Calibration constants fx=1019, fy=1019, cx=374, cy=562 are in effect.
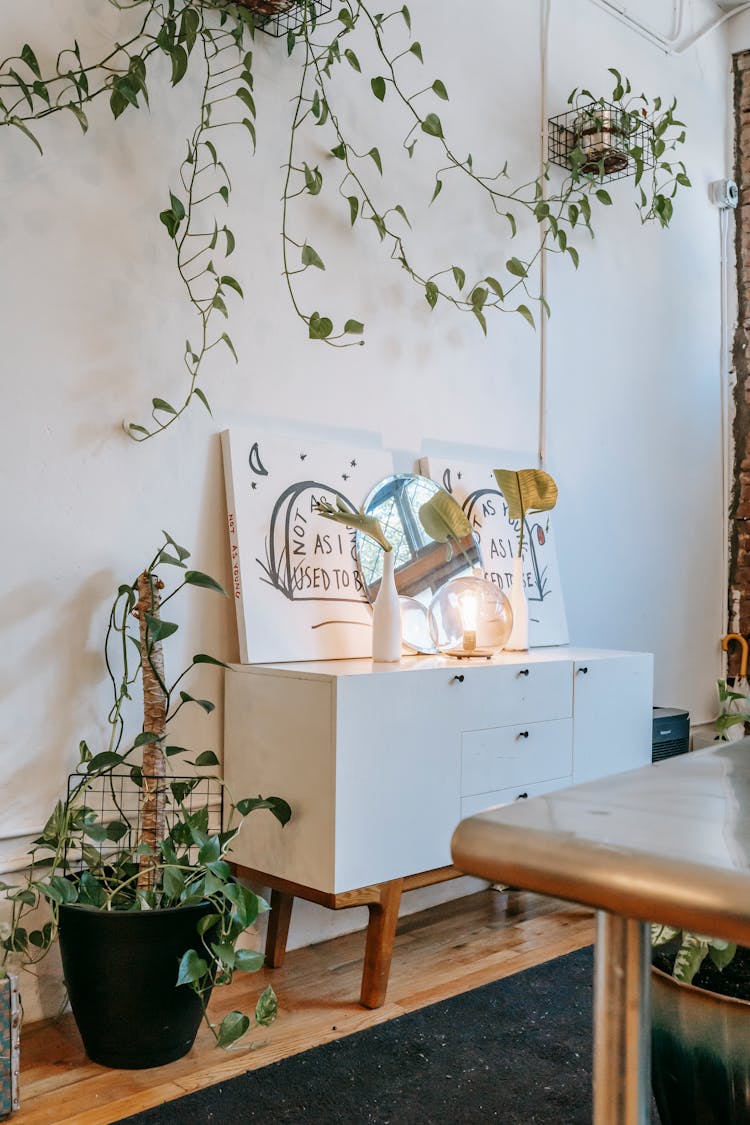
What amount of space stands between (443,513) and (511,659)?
1.51ft

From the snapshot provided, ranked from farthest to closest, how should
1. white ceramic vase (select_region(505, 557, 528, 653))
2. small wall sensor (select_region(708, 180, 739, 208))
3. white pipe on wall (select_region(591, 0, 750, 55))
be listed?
1. small wall sensor (select_region(708, 180, 739, 208))
2. white pipe on wall (select_region(591, 0, 750, 55))
3. white ceramic vase (select_region(505, 557, 528, 653))

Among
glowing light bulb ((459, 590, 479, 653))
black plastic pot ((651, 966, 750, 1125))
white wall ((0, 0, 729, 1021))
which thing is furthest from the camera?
glowing light bulb ((459, 590, 479, 653))

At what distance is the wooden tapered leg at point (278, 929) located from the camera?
2504 millimetres

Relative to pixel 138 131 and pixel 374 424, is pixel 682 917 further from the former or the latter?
pixel 374 424

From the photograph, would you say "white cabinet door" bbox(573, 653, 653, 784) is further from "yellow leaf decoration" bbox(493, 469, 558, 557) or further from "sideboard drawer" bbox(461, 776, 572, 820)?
"yellow leaf decoration" bbox(493, 469, 558, 557)

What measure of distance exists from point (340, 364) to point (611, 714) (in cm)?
129

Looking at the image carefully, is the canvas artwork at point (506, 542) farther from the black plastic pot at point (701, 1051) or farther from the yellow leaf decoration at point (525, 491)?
the black plastic pot at point (701, 1051)

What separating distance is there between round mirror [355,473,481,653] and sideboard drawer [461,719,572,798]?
1.18 feet

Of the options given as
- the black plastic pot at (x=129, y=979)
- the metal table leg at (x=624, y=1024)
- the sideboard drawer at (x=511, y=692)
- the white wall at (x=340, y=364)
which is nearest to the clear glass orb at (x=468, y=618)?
the sideboard drawer at (x=511, y=692)

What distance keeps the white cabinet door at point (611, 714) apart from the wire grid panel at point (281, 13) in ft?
6.19

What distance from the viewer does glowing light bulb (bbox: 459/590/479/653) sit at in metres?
2.74

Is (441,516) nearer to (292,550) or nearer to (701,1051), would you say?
(292,550)

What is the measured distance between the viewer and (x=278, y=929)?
252 centimetres

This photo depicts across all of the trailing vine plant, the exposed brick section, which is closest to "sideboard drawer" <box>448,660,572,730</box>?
the trailing vine plant
